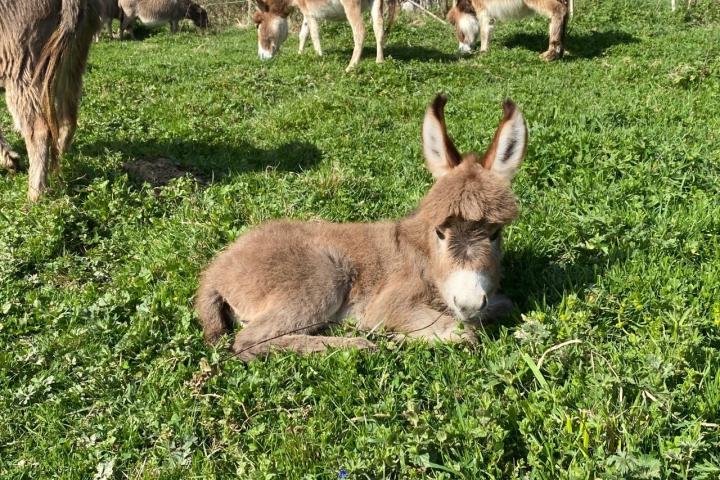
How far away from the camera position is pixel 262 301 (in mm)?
3600

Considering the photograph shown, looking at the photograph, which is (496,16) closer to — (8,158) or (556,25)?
(556,25)

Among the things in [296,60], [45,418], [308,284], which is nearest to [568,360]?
[308,284]

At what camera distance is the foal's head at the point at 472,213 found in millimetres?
3125

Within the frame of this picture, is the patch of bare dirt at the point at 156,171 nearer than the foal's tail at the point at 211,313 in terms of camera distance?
No

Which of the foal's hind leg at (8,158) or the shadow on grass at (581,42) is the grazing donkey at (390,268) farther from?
the shadow on grass at (581,42)

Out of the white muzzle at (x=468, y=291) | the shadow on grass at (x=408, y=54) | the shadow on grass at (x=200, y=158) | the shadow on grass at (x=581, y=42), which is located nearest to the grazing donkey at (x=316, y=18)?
the shadow on grass at (x=408, y=54)

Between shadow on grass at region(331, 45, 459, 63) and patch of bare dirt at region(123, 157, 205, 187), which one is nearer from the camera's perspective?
patch of bare dirt at region(123, 157, 205, 187)

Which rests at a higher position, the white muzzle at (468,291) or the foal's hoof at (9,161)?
the foal's hoof at (9,161)

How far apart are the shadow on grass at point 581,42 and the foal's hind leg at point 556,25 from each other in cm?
26

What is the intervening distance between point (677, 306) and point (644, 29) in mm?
11752

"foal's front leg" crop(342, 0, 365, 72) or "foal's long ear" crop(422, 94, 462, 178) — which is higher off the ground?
"foal's front leg" crop(342, 0, 365, 72)

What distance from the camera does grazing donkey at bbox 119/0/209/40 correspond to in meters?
23.2

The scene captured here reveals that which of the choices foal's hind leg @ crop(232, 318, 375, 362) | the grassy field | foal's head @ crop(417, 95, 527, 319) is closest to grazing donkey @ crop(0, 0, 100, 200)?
the grassy field

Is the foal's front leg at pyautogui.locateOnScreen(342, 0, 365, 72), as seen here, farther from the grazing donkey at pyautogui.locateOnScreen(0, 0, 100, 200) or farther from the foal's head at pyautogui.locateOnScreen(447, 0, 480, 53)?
the grazing donkey at pyautogui.locateOnScreen(0, 0, 100, 200)
